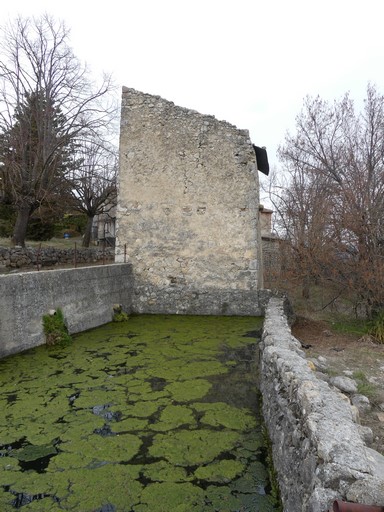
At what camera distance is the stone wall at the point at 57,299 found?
21.4ft

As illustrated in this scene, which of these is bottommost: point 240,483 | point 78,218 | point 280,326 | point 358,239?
point 240,483

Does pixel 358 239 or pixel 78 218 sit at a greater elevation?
pixel 78 218

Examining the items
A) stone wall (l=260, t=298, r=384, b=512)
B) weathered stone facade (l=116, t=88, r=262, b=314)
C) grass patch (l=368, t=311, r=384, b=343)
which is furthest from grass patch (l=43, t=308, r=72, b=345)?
grass patch (l=368, t=311, r=384, b=343)

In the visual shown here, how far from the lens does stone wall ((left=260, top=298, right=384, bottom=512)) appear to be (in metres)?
1.98

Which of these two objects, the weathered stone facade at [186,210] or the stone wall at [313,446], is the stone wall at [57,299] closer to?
the weathered stone facade at [186,210]

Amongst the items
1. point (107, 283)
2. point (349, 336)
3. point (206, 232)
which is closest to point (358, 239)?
point (349, 336)

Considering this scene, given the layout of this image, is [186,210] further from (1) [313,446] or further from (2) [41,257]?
(1) [313,446]

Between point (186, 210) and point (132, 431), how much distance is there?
7244mm

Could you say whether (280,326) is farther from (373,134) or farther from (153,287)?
(373,134)

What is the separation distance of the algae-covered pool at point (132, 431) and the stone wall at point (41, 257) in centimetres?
509

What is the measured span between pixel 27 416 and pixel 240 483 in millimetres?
2514

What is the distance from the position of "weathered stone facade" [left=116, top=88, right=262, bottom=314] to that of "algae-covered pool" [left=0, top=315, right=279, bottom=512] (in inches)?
140

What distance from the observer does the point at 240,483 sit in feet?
10.7

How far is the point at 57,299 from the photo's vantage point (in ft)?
25.3
